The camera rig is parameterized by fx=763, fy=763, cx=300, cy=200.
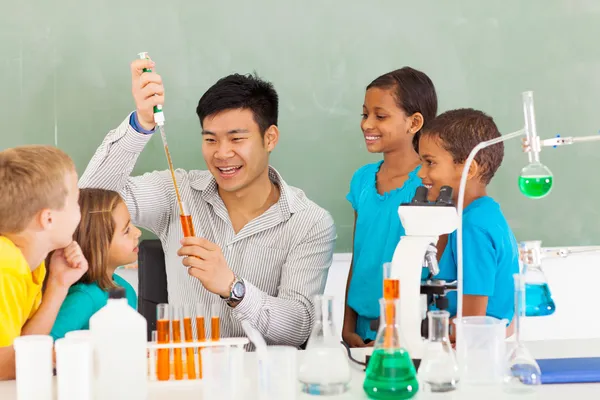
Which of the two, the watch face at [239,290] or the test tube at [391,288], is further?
the watch face at [239,290]

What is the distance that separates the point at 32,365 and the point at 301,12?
168 cm

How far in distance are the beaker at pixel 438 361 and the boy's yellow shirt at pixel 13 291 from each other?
814mm

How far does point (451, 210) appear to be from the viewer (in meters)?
1.53

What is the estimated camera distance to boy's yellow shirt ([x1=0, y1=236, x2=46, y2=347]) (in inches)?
59.6

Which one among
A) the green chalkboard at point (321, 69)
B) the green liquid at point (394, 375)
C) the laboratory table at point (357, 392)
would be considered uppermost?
the green chalkboard at point (321, 69)

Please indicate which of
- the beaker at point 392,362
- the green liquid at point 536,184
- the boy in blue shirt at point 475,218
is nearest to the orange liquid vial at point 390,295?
the beaker at point 392,362

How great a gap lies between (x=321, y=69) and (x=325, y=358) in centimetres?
144

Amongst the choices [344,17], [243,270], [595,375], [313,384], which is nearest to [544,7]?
[344,17]

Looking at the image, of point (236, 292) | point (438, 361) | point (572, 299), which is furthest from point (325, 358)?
point (572, 299)

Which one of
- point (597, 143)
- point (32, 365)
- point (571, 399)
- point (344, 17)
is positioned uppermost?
point (344, 17)

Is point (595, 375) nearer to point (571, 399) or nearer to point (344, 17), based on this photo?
point (571, 399)

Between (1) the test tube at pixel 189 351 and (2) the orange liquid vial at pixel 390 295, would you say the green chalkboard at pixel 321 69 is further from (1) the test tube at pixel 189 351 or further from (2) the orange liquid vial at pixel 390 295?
(2) the orange liquid vial at pixel 390 295

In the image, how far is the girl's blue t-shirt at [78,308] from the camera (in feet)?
5.82

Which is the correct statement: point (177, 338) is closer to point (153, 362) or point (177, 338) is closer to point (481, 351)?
point (153, 362)
